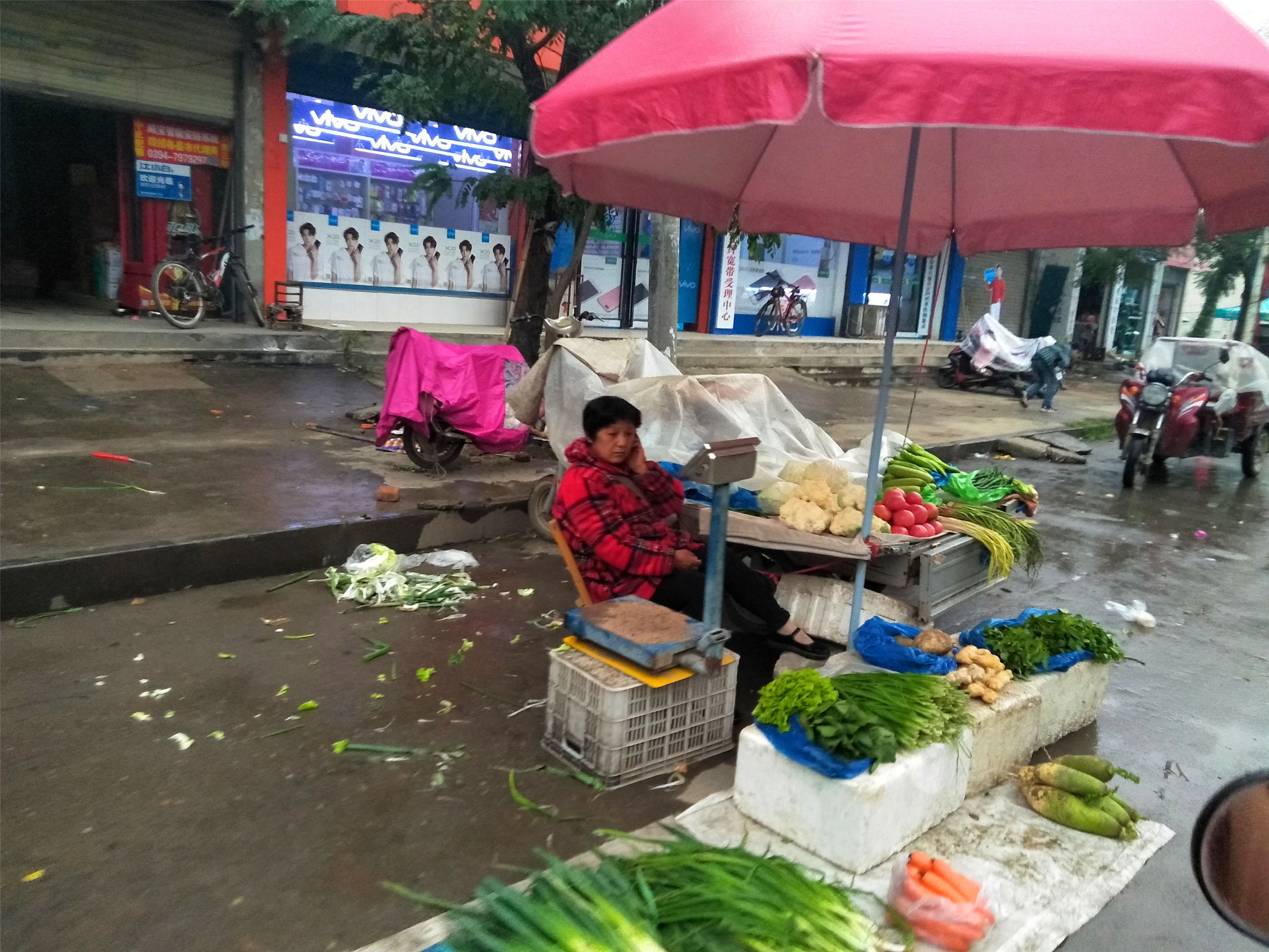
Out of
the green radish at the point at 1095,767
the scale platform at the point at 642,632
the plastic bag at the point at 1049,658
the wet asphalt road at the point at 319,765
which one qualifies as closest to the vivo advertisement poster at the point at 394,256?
the wet asphalt road at the point at 319,765

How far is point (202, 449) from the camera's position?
690 centimetres

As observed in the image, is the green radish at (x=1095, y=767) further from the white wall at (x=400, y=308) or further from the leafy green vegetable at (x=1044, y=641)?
the white wall at (x=400, y=308)

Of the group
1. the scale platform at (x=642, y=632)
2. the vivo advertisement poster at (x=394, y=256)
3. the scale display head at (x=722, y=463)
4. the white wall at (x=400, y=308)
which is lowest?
the scale platform at (x=642, y=632)

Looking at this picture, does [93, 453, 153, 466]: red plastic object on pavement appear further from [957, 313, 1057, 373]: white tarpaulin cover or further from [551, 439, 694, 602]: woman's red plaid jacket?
[957, 313, 1057, 373]: white tarpaulin cover

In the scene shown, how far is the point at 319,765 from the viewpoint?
10.5ft

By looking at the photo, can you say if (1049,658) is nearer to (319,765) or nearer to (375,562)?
(319,765)

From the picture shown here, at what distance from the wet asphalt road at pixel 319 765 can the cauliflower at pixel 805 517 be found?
1.37 metres

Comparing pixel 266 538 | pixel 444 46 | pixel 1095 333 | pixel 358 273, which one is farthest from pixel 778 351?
pixel 1095 333

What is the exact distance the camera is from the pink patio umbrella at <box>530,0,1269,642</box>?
2.12 m

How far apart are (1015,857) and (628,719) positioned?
1327 mm

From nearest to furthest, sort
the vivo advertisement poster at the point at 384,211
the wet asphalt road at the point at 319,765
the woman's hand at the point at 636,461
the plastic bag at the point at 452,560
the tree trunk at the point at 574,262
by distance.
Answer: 1. the wet asphalt road at the point at 319,765
2. the woman's hand at the point at 636,461
3. the plastic bag at the point at 452,560
4. the tree trunk at the point at 574,262
5. the vivo advertisement poster at the point at 384,211

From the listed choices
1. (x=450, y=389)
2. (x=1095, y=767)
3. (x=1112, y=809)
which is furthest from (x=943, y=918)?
(x=450, y=389)

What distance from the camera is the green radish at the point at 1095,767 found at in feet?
10.5

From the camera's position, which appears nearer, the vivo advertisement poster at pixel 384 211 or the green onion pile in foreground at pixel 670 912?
the green onion pile in foreground at pixel 670 912
